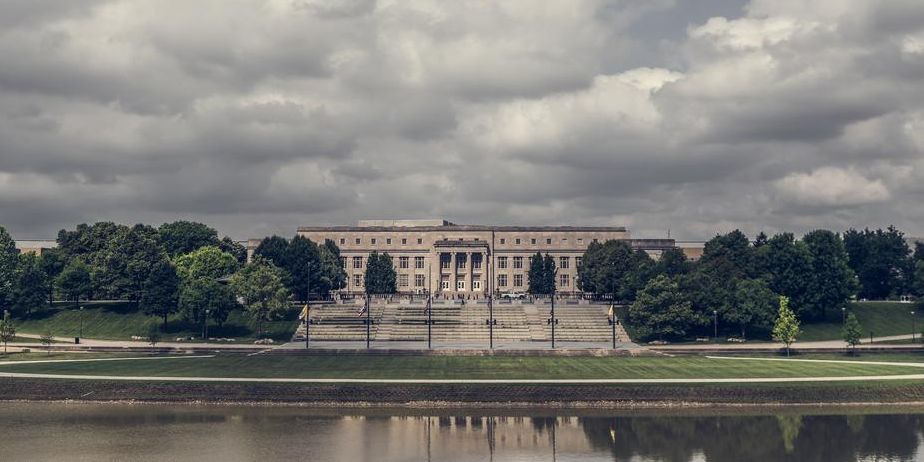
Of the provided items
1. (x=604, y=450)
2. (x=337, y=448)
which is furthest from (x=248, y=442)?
(x=604, y=450)

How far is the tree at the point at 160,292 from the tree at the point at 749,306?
2738 inches

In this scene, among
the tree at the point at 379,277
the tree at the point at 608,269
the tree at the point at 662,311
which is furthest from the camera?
the tree at the point at 379,277

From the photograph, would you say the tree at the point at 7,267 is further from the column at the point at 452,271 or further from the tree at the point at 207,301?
the column at the point at 452,271

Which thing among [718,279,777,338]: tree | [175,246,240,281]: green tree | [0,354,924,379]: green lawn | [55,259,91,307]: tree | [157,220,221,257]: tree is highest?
[157,220,221,257]: tree

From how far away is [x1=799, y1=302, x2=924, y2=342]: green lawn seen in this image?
A: 376ft

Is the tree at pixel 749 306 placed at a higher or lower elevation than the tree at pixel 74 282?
lower

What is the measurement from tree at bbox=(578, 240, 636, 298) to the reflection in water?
66.6 meters

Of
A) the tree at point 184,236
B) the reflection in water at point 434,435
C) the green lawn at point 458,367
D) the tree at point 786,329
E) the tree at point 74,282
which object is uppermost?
the tree at point 184,236

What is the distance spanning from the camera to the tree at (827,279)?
4646 inches

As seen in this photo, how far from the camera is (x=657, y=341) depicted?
109562mm

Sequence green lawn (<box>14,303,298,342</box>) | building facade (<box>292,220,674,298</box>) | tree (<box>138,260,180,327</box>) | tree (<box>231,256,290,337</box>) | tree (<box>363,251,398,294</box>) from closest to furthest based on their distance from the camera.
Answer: tree (<box>231,256,290,337</box>), green lawn (<box>14,303,298,342</box>), tree (<box>138,260,180,327</box>), tree (<box>363,251,398,294</box>), building facade (<box>292,220,674,298</box>)

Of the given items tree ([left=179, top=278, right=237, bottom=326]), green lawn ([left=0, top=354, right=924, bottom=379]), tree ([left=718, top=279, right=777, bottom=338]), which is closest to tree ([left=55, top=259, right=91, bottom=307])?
tree ([left=179, top=278, right=237, bottom=326])

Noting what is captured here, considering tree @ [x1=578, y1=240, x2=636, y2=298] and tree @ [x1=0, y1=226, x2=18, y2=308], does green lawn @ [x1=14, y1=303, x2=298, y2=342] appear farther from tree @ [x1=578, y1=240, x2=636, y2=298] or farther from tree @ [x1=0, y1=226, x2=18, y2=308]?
tree @ [x1=578, y1=240, x2=636, y2=298]

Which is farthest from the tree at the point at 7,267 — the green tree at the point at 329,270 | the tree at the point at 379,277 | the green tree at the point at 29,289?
the tree at the point at 379,277
